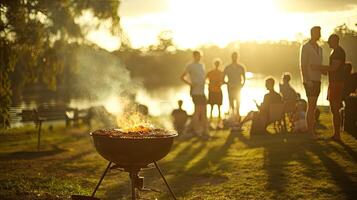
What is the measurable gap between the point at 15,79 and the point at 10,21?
941 cm

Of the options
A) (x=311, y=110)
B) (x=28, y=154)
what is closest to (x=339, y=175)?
(x=311, y=110)

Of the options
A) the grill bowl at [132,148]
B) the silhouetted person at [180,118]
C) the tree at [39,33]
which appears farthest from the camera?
the silhouetted person at [180,118]

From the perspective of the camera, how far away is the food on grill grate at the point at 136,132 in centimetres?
644

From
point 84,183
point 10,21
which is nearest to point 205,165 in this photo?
point 84,183

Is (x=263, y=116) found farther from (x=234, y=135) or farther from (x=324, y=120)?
(x=324, y=120)

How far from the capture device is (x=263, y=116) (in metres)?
12.7

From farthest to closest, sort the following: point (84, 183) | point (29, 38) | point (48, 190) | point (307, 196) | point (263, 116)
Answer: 1. point (29, 38)
2. point (263, 116)
3. point (84, 183)
4. point (48, 190)
5. point (307, 196)

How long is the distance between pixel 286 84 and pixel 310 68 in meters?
3.80

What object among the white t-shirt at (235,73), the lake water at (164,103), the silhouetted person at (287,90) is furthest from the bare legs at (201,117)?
the lake water at (164,103)

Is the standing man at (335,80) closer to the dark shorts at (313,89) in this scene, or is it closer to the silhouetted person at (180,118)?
the dark shorts at (313,89)

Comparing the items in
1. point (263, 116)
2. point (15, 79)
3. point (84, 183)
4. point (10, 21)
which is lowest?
point (84, 183)

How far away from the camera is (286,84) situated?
13.8 m

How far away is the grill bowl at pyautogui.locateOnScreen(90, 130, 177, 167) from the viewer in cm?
616

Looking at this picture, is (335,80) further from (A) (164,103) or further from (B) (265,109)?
(A) (164,103)
